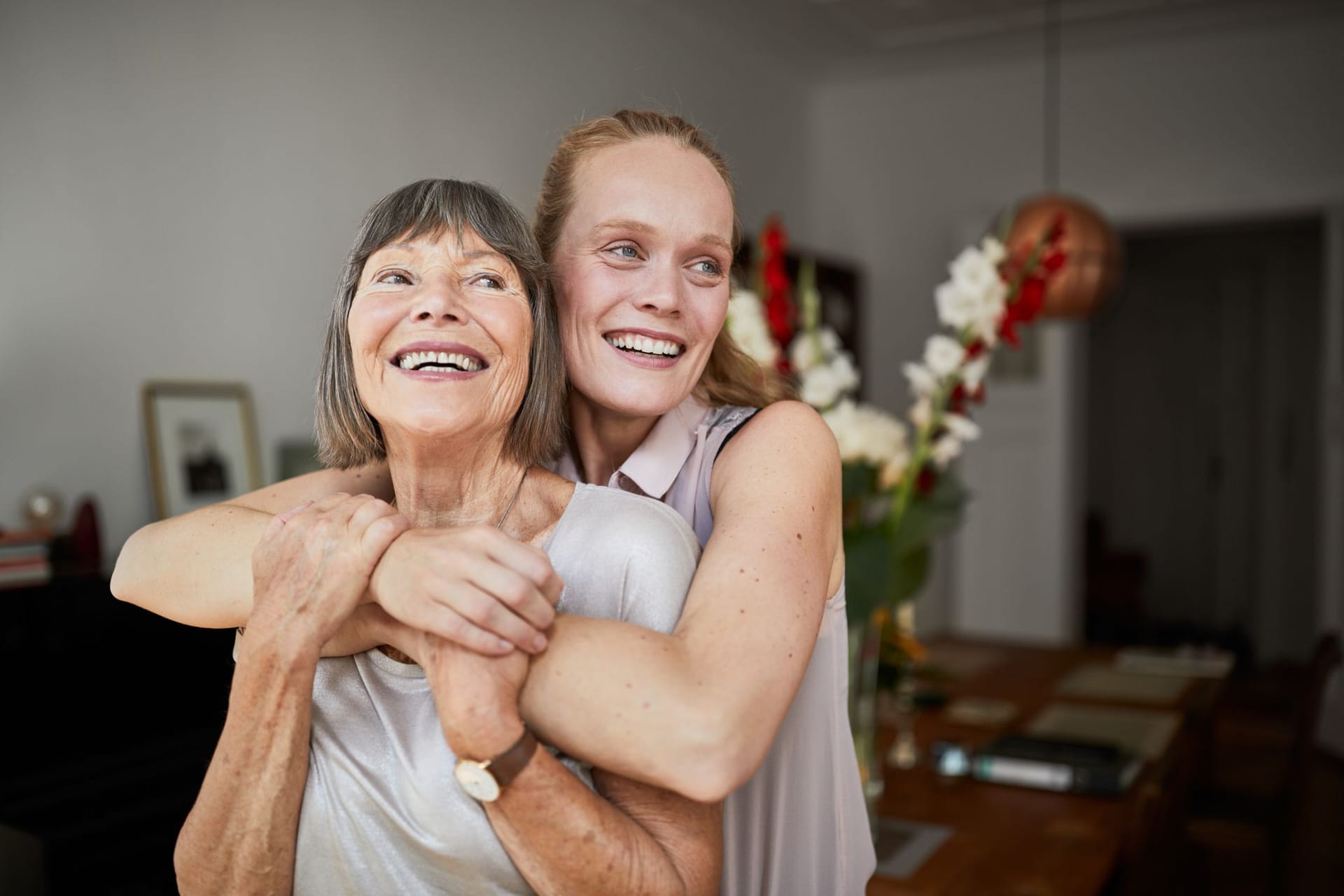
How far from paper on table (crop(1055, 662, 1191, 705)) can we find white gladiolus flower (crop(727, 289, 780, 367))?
176 centimetres

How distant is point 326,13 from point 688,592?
347 cm

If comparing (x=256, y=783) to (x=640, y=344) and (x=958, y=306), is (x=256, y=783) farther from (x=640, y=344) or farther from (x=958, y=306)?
(x=958, y=306)

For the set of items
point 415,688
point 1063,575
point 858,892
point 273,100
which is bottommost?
point 1063,575

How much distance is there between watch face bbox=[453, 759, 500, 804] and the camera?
2.87ft

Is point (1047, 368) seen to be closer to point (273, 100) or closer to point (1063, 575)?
point (1063, 575)

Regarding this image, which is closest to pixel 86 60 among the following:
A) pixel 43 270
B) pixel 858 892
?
pixel 43 270

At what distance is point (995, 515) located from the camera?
6.52m

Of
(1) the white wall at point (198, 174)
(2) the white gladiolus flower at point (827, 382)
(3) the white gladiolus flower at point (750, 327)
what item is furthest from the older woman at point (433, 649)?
(1) the white wall at point (198, 174)

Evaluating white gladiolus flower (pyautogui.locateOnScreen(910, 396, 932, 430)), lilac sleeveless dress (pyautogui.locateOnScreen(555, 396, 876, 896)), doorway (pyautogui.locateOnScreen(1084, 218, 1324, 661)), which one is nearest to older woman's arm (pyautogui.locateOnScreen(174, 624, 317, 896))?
lilac sleeveless dress (pyautogui.locateOnScreen(555, 396, 876, 896))

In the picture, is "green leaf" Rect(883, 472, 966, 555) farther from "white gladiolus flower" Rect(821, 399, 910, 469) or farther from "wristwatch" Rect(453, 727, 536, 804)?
"wristwatch" Rect(453, 727, 536, 804)

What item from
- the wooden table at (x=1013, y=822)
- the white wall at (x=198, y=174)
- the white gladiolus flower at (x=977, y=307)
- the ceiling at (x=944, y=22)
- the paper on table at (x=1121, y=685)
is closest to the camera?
the wooden table at (x=1013, y=822)

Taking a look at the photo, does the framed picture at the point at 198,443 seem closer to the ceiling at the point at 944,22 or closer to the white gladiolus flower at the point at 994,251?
the white gladiolus flower at the point at 994,251

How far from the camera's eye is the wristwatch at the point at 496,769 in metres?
0.87

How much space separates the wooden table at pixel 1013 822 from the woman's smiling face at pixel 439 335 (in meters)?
1.20
